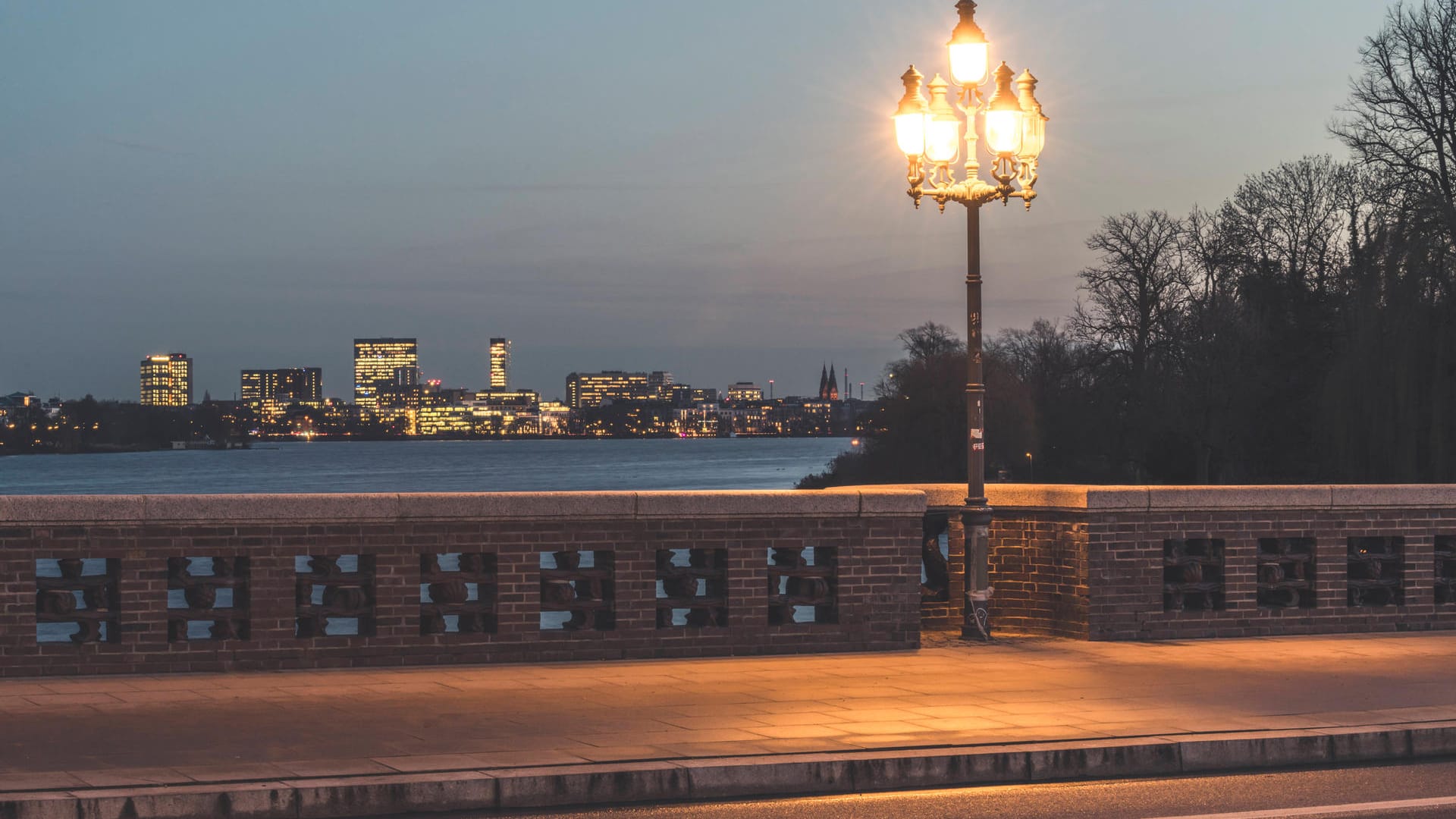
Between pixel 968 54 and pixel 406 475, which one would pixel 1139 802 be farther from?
pixel 406 475

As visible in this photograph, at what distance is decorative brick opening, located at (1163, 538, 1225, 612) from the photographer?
14.2 m

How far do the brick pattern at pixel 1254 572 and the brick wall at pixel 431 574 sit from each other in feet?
5.80

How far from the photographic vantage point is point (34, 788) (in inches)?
299

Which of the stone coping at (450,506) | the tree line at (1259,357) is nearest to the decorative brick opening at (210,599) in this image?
the stone coping at (450,506)

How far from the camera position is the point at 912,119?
14320 mm

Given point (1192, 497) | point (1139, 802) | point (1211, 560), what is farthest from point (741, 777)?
point (1211, 560)

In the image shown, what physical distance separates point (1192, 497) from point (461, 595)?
623 centimetres

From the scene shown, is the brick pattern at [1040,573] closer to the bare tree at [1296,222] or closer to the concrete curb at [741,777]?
the concrete curb at [741,777]

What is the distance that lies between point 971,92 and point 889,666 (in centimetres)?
539

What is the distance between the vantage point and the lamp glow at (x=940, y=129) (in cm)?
1439

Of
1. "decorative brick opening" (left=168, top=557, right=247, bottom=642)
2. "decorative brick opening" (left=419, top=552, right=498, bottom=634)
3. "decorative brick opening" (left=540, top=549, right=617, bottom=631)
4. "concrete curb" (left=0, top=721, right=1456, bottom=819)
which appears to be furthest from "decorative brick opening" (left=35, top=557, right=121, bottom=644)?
"concrete curb" (left=0, top=721, right=1456, bottom=819)

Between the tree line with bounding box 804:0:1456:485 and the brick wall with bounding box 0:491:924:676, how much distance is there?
2604 centimetres

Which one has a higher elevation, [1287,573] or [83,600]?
[83,600]

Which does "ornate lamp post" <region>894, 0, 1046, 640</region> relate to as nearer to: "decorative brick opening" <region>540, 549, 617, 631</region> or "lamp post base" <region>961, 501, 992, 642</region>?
"lamp post base" <region>961, 501, 992, 642</region>
